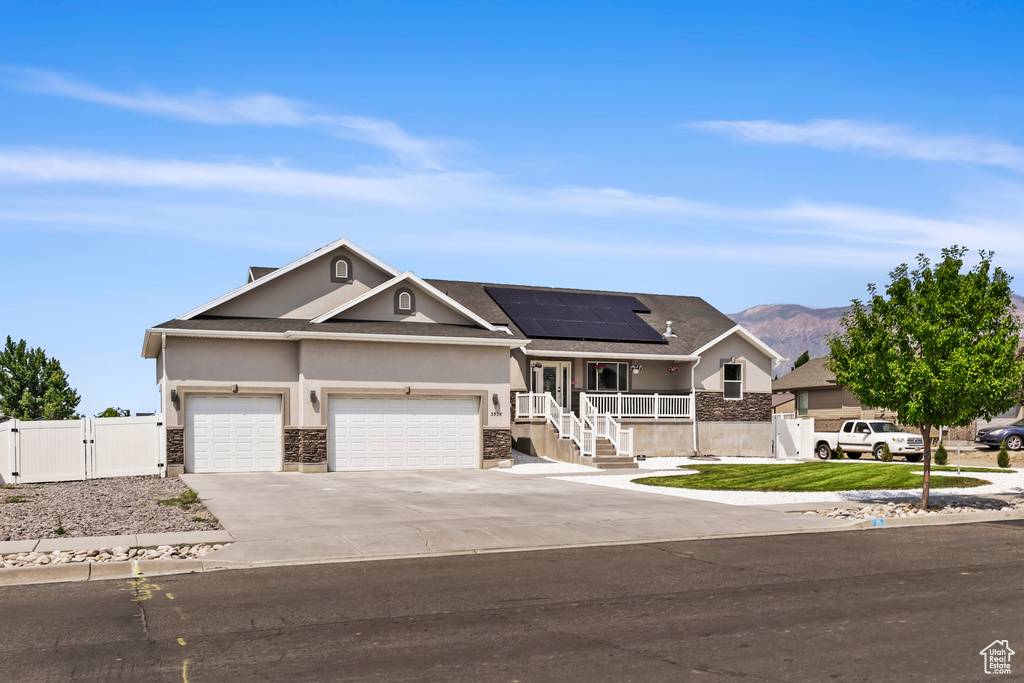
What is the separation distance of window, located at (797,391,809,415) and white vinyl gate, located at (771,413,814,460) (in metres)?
21.3

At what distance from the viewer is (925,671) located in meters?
6.95

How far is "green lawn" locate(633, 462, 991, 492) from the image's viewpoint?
23422 mm

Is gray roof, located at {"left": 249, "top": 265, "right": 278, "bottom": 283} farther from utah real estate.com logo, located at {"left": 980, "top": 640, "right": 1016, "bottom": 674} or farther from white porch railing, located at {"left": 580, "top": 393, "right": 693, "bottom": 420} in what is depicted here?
utah real estate.com logo, located at {"left": 980, "top": 640, "right": 1016, "bottom": 674}

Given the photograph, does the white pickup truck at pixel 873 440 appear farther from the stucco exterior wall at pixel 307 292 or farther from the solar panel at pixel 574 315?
the stucco exterior wall at pixel 307 292

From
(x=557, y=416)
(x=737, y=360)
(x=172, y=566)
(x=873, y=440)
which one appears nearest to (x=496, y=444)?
(x=557, y=416)

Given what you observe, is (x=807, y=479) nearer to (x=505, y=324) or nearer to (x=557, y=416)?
(x=557, y=416)

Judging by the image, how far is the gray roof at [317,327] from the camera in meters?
27.8

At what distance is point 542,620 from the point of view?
29.4ft

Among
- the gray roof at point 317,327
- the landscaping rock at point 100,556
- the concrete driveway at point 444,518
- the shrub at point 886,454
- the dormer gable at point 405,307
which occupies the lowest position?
the shrub at point 886,454

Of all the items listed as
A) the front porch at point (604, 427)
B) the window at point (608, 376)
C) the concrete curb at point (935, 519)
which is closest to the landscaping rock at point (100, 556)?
the concrete curb at point (935, 519)

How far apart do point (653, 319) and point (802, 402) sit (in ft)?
71.3

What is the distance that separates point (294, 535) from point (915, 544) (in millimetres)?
9608

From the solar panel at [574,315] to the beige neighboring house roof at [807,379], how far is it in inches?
737

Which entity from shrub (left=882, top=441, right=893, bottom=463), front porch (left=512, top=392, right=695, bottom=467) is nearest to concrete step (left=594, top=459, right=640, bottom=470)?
front porch (left=512, top=392, right=695, bottom=467)
